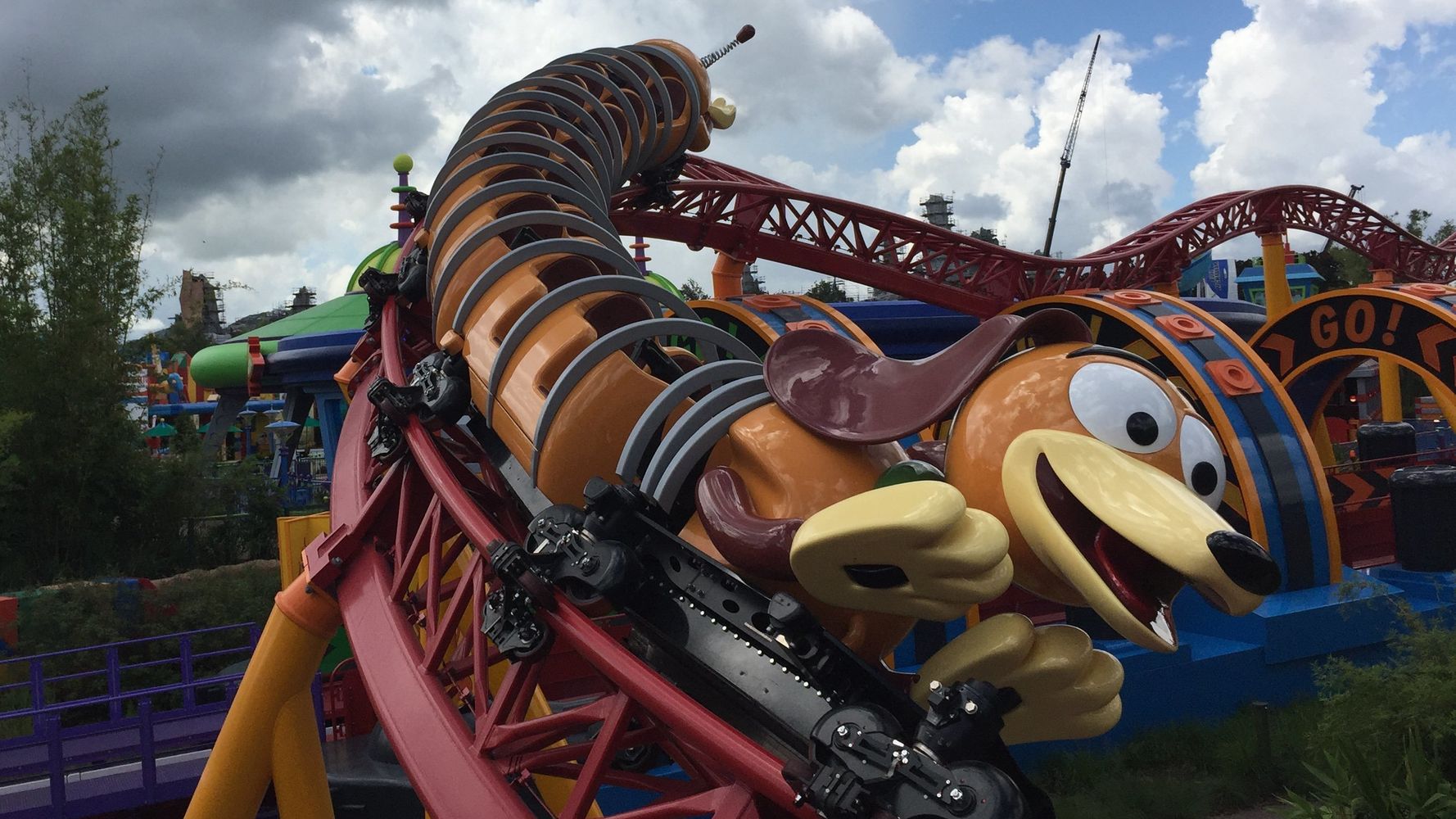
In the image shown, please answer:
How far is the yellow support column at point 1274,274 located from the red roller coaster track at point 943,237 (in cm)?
35

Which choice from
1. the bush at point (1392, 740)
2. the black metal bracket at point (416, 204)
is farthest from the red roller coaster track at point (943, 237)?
the bush at point (1392, 740)

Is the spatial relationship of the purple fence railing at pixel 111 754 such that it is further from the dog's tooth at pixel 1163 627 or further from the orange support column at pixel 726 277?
the orange support column at pixel 726 277

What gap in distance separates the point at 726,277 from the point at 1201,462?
42.7ft

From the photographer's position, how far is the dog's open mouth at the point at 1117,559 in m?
2.58

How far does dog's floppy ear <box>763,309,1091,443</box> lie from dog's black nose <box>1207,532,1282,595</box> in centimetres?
78

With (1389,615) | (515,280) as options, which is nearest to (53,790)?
(515,280)

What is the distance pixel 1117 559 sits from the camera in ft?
8.63

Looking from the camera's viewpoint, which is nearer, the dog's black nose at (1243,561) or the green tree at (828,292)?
the dog's black nose at (1243,561)

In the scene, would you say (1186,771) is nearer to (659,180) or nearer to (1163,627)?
(659,180)

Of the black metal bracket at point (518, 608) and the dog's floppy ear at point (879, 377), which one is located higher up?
the dog's floppy ear at point (879, 377)

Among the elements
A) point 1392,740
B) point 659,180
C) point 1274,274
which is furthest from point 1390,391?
point 659,180

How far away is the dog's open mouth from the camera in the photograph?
2.58 m

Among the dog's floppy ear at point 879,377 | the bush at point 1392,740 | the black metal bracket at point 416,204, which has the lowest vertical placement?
the bush at point 1392,740

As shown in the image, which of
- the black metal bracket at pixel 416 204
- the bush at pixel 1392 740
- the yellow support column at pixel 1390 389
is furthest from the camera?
the yellow support column at pixel 1390 389
